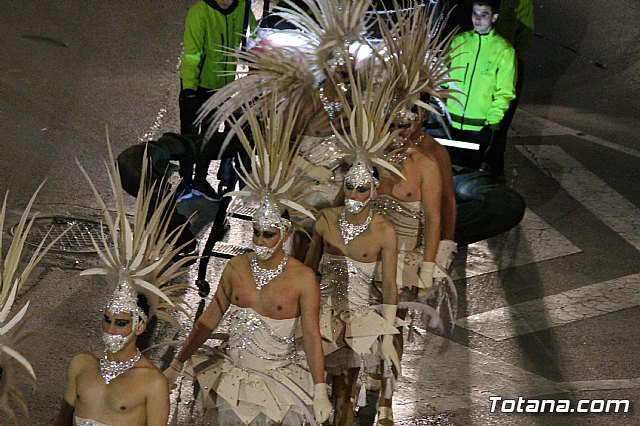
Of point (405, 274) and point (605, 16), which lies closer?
point (405, 274)

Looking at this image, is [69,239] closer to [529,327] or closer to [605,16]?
[529,327]

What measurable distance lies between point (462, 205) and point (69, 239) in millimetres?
3721

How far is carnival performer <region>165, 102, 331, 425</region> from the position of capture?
223 inches

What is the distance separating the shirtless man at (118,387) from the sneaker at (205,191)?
18.7 ft

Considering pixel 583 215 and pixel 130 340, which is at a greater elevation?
pixel 130 340

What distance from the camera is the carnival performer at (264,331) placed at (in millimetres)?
5656

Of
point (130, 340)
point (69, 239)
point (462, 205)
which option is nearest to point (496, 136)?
point (462, 205)

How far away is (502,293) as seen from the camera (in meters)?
9.53

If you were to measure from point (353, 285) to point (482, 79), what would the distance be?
440cm

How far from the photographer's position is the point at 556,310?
9242mm

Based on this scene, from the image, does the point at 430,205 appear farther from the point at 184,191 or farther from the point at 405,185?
the point at 184,191

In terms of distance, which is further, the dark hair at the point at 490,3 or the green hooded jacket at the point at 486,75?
the green hooded jacket at the point at 486,75

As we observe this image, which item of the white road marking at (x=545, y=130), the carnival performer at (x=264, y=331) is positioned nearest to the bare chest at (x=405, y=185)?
the carnival performer at (x=264, y=331)

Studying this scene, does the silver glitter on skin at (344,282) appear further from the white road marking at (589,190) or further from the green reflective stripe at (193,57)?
the white road marking at (589,190)
